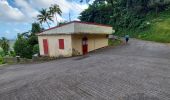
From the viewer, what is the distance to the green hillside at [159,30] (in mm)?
32916

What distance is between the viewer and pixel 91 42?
80.6ft

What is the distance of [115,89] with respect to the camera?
26.0 feet

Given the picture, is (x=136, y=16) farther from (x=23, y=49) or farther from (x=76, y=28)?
(x=76, y=28)

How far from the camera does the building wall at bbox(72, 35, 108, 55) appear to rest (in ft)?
71.3

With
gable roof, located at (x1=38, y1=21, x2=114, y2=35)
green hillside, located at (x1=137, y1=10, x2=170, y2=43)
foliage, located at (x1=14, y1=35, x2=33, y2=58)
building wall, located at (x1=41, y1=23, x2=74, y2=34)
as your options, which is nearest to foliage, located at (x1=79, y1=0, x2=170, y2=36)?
green hillside, located at (x1=137, y1=10, x2=170, y2=43)

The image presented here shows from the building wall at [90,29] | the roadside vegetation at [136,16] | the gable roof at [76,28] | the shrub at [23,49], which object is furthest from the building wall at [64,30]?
the roadside vegetation at [136,16]

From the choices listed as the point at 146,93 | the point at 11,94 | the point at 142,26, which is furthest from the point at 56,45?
the point at 142,26

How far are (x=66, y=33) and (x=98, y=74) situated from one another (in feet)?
37.8

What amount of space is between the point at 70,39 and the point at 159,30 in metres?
22.0

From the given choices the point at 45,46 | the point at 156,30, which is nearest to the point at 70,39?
→ the point at 45,46

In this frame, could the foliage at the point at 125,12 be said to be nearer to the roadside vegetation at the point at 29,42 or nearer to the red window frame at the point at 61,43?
the roadside vegetation at the point at 29,42

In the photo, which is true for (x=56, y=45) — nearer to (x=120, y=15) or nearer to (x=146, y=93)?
(x=146, y=93)

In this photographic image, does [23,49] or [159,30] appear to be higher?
[159,30]

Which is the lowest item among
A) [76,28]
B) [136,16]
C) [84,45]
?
[84,45]
